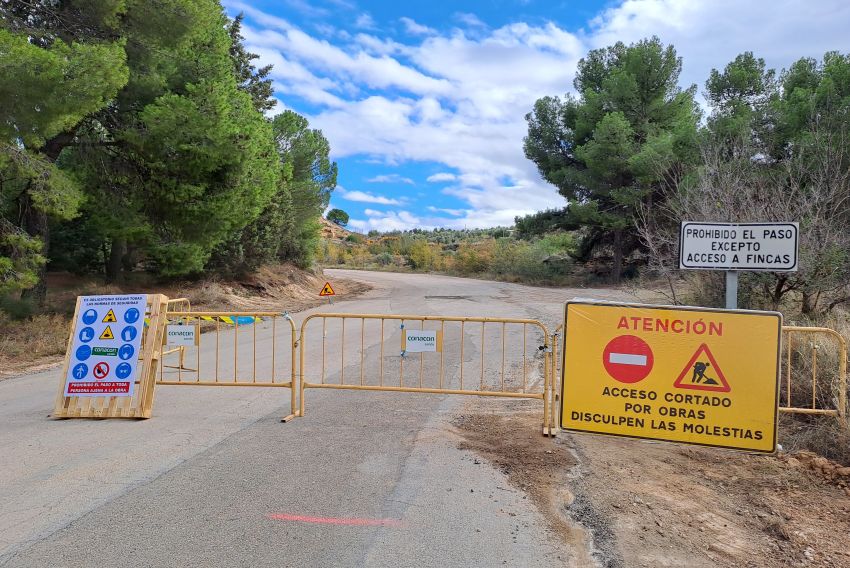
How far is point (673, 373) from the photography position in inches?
222

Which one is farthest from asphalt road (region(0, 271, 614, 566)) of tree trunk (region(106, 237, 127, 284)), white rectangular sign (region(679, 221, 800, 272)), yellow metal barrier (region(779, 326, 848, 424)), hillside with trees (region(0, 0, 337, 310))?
tree trunk (region(106, 237, 127, 284))

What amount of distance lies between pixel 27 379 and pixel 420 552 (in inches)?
363

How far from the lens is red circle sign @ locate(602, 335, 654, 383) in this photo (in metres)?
5.73

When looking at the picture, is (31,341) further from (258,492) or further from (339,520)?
(339,520)

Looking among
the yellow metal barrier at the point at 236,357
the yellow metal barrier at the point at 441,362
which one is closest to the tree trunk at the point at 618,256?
the yellow metal barrier at the point at 441,362

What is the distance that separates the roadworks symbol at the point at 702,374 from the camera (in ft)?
18.3

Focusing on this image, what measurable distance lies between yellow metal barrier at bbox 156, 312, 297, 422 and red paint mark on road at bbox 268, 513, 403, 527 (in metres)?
2.75

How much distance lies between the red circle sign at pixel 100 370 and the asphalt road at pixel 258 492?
563mm

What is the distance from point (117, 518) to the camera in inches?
169

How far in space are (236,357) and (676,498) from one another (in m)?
6.80

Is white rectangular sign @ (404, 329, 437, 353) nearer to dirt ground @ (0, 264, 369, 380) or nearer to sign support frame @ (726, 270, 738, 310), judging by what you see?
sign support frame @ (726, 270, 738, 310)

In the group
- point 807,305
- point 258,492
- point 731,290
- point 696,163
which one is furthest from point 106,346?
point 696,163

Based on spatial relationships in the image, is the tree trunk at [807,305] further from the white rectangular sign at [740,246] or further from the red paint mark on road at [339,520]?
the red paint mark on road at [339,520]

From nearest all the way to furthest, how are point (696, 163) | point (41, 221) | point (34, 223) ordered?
1. point (34, 223)
2. point (41, 221)
3. point (696, 163)
